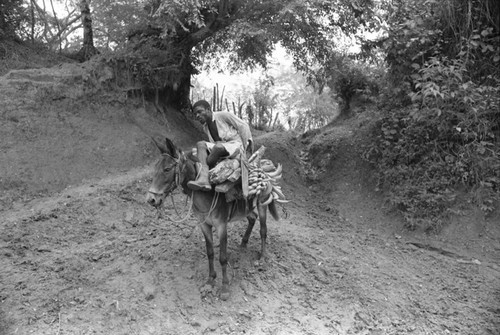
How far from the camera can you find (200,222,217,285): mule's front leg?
5484 mm

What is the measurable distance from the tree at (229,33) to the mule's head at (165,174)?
3.86 metres

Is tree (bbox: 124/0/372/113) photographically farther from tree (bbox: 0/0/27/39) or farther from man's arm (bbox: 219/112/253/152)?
tree (bbox: 0/0/27/39)

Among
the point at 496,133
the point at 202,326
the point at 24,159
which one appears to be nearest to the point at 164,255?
the point at 202,326

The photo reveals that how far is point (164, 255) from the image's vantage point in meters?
6.28

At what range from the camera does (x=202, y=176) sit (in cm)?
527

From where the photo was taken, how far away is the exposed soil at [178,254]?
5387mm

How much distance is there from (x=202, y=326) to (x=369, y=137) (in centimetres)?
603

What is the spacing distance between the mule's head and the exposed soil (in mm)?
1423

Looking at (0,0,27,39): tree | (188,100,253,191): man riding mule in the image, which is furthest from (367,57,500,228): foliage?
(0,0,27,39): tree

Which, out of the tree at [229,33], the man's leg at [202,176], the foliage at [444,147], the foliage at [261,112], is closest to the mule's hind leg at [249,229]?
the man's leg at [202,176]

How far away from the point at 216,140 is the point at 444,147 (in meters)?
4.77

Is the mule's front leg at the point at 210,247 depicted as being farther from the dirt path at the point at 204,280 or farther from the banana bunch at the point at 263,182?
the banana bunch at the point at 263,182

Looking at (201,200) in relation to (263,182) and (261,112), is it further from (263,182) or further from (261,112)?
(261,112)

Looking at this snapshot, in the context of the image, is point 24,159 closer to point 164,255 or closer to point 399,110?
point 164,255
